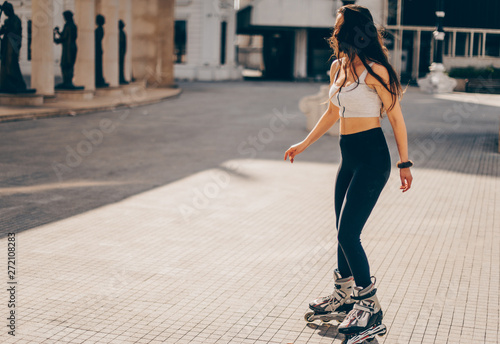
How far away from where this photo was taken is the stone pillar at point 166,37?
34.3m

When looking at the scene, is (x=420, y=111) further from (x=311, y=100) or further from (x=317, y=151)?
(x=317, y=151)

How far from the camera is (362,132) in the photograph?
428cm

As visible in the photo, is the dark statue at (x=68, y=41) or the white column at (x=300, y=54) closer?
the dark statue at (x=68, y=41)

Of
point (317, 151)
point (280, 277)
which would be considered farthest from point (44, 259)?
point (317, 151)

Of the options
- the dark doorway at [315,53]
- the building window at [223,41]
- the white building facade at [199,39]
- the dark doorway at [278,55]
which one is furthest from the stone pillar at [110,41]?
the dark doorway at [278,55]

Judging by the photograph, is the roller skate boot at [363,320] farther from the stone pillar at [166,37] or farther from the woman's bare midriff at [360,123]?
the stone pillar at [166,37]

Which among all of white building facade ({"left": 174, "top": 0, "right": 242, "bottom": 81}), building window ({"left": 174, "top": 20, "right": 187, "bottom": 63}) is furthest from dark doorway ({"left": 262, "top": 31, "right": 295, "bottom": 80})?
building window ({"left": 174, "top": 20, "right": 187, "bottom": 63})

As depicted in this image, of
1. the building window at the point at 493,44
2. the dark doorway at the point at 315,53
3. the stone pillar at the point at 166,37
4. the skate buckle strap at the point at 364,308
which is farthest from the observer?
the dark doorway at the point at 315,53

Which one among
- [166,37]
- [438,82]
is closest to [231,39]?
[166,37]

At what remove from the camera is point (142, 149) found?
13383mm

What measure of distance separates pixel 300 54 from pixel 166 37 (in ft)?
59.6

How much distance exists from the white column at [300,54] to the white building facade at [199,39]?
5.94 m

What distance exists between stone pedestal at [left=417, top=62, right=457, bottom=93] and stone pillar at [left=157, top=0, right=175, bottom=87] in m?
12.4

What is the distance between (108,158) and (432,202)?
5660mm
